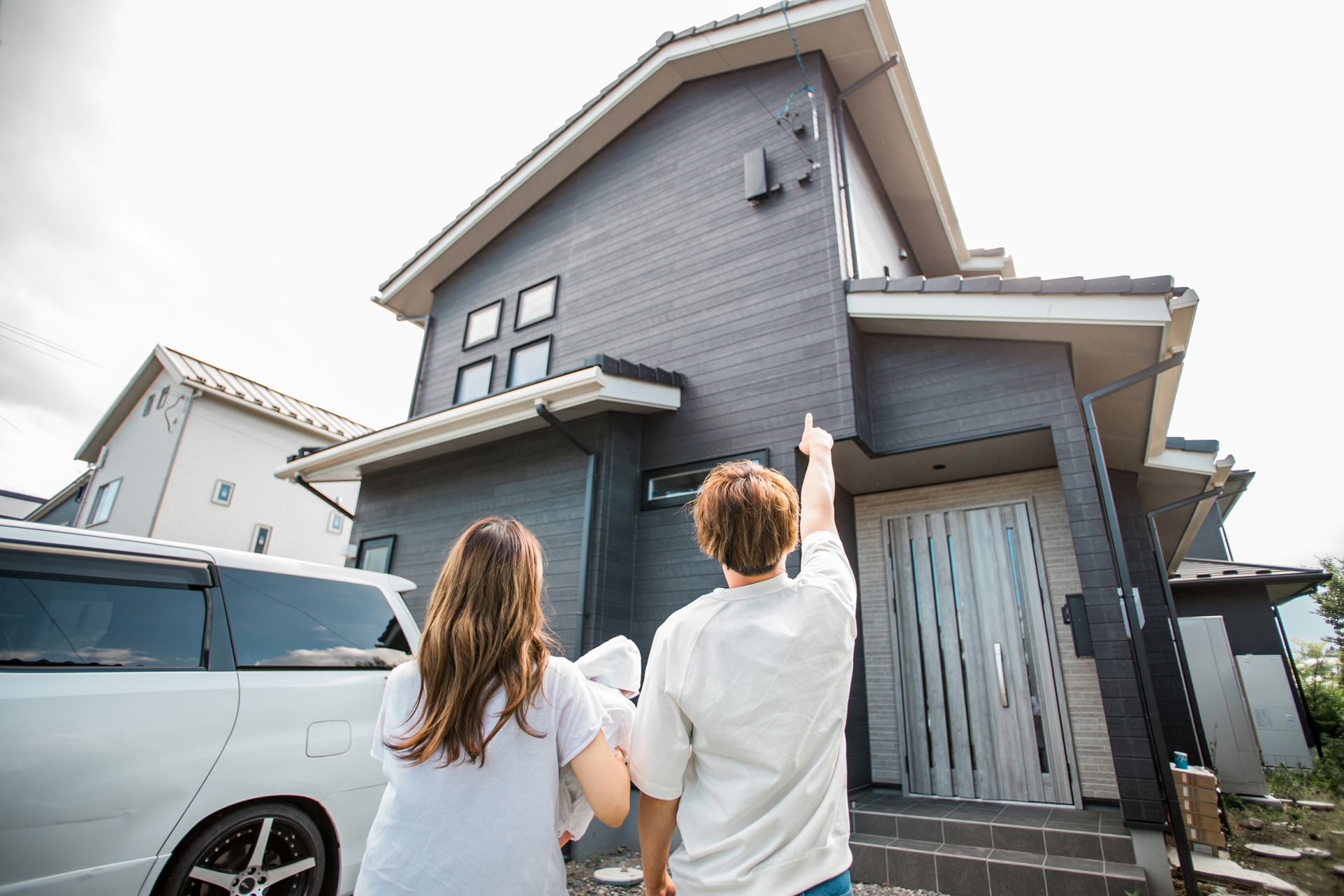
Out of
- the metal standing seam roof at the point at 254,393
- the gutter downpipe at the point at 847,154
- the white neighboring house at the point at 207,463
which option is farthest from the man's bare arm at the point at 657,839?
the metal standing seam roof at the point at 254,393

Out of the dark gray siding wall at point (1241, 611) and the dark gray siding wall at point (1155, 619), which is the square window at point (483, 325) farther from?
the dark gray siding wall at point (1241, 611)

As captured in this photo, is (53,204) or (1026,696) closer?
(1026,696)

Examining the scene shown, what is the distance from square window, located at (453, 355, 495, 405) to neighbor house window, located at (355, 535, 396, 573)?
1887 millimetres

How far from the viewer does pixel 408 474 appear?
7289mm

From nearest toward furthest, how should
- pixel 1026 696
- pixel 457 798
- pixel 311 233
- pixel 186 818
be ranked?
pixel 457 798 → pixel 186 818 → pixel 1026 696 → pixel 311 233

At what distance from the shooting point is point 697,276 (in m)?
6.26

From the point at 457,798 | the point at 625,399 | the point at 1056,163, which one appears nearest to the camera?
the point at 457,798

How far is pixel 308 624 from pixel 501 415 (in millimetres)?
3012

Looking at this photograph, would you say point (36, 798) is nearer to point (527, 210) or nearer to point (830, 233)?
point (830, 233)

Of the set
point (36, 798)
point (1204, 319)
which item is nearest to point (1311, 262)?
point (1204, 319)

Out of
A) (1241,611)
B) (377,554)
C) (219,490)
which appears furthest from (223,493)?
(1241,611)

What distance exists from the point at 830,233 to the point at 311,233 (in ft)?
36.4

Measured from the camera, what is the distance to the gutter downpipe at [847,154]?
5.84 m

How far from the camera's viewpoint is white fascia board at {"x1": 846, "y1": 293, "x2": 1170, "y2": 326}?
13.4 ft
